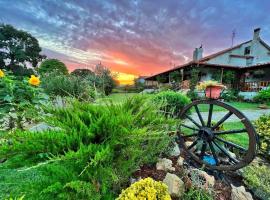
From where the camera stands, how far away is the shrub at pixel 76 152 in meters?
1.19

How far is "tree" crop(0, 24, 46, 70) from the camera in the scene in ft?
87.0

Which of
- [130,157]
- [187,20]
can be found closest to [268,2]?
[187,20]

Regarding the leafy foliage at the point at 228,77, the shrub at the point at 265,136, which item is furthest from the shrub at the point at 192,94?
the shrub at the point at 265,136

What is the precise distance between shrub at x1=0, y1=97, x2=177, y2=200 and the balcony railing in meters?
18.2

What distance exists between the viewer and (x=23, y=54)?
27422mm

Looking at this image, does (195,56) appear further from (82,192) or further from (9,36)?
(9,36)

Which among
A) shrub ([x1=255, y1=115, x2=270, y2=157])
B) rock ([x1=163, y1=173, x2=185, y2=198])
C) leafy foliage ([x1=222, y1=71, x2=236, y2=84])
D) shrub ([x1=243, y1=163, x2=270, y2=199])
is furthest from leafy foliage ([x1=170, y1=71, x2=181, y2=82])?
rock ([x1=163, y1=173, x2=185, y2=198])

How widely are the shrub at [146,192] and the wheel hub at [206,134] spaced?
1594 mm

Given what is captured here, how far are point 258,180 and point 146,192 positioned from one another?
A: 1.87 metres

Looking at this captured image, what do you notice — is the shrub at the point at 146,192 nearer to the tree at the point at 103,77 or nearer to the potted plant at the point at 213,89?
the tree at the point at 103,77

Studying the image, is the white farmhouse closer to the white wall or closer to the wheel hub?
A: the white wall

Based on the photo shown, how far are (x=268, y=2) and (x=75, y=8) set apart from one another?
26.6 feet

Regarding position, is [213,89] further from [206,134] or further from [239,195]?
[239,195]

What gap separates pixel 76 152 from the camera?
45.7 inches
